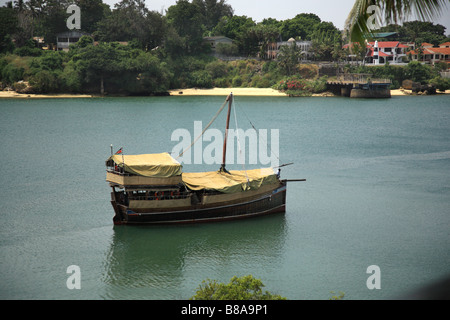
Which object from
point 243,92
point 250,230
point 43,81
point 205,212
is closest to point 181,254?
point 205,212

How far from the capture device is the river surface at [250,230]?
2367 centimetres

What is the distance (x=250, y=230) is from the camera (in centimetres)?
3019

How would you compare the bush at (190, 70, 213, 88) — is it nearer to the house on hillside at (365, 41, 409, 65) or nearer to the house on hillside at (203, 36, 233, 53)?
the house on hillside at (203, 36, 233, 53)

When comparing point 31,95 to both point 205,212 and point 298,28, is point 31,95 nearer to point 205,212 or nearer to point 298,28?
point 298,28

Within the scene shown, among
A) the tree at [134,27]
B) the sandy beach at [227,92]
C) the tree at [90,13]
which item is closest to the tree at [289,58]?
the sandy beach at [227,92]

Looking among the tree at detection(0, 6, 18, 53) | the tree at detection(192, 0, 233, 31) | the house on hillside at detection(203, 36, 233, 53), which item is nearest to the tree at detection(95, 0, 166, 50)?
the house on hillside at detection(203, 36, 233, 53)

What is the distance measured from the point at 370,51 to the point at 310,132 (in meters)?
70.9

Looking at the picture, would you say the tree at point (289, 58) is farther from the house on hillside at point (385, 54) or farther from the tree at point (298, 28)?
the tree at point (298, 28)

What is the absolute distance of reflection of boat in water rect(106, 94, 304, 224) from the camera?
28922 mm

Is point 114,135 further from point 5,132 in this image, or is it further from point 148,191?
point 148,191

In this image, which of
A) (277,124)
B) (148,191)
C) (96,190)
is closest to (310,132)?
(277,124)

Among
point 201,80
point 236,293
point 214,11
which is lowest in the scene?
point 236,293

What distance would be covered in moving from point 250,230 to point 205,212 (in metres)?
2.79

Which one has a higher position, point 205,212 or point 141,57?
point 141,57
